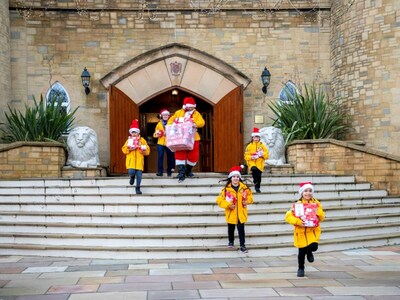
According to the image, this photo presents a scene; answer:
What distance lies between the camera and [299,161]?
464 inches

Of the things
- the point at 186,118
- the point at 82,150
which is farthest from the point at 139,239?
the point at 82,150

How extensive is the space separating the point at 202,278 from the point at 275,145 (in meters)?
6.43

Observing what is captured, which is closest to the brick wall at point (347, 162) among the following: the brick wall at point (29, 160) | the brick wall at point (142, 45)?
the brick wall at point (142, 45)

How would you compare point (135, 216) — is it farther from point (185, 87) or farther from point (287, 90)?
point (287, 90)

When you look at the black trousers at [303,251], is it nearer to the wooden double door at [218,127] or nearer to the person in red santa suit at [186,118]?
the person in red santa suit at [186,118]

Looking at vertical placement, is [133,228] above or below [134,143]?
below

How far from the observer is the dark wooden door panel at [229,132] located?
1384 centimetres

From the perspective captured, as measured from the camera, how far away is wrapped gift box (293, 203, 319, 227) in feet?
20.6

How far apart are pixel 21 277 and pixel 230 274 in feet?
Answer: 8.58

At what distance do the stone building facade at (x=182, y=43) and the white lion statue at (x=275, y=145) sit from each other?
1.88 metres

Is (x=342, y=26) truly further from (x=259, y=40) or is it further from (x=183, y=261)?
(x=183, y=261)

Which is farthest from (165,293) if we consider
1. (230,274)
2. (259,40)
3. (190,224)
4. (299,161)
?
(259,40)

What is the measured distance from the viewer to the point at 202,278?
6.22 m

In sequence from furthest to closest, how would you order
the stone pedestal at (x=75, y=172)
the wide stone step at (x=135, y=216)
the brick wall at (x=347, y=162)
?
the stone pedestal at (x=75, y=172), the brick wall at (x=347, y=162), the wide stone step at (x=135, y=216)
